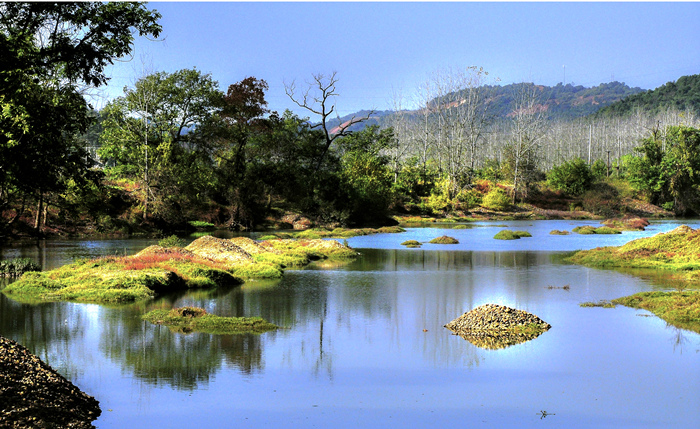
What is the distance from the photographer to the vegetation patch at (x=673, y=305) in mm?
14217

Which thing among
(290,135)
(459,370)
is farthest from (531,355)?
(290,135)

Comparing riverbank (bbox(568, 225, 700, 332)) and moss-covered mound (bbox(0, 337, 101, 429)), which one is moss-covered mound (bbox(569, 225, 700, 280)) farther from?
moss-covered mound (bbox(0, 337, 101, 429))

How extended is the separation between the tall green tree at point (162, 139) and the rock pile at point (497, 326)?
1381 inches

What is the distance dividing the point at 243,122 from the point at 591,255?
3377 centimetres

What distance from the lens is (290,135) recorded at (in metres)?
59.7

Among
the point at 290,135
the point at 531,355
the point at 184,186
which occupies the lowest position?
the point at 531,355

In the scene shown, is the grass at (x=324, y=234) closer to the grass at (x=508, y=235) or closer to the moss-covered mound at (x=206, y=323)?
the grass at (x=508, y=235)

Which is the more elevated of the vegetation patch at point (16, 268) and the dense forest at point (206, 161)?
the dense forest at point (206, 161)

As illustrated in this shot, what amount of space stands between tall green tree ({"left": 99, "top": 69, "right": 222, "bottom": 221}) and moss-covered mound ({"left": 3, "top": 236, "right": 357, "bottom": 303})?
21188 millimetres

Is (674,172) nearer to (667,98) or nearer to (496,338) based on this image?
(496,338)

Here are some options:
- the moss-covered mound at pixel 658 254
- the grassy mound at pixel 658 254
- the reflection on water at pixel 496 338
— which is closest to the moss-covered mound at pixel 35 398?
the reflection on water at pixel 496 338

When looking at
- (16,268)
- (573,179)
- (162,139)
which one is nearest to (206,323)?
(16,268)

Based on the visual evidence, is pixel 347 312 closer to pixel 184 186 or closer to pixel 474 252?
pixel 474 252

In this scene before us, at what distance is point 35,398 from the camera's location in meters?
7.38
